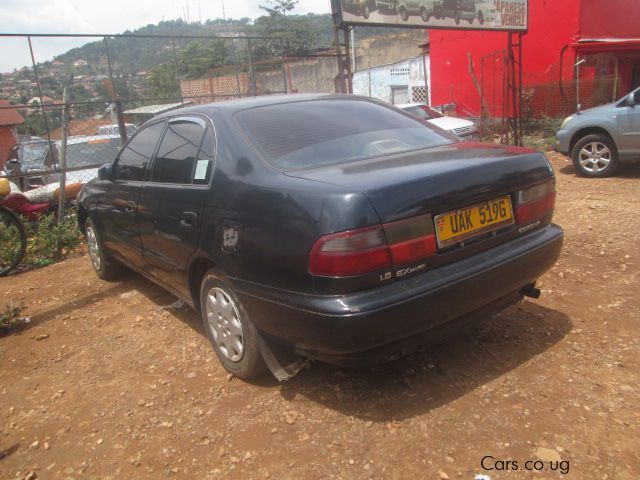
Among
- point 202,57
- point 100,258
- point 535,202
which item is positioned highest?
point 202,57

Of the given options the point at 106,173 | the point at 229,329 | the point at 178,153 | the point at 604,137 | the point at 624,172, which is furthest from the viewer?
the point at 624,172

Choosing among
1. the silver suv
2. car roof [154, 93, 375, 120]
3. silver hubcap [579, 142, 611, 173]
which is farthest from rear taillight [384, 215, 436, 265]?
silver hubcap [579, 142, 611, 173]

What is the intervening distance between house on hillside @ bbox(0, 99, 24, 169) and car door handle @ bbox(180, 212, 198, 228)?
23.5 feet

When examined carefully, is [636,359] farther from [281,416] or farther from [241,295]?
[241,295]

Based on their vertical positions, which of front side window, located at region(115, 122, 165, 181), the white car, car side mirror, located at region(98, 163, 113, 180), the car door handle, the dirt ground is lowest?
the dirt ground

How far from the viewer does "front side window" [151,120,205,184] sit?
3094mm

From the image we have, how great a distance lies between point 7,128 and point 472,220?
9545 mm

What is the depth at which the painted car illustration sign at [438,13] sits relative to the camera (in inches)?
317

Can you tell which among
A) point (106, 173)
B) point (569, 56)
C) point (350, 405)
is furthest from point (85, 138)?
point (569, 56)

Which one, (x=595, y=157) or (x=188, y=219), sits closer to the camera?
(x=188, y=219)

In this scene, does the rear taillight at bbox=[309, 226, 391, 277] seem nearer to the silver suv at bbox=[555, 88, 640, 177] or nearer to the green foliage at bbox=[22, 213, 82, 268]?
the green foliage at bbox=[22, 213, 82, 268]

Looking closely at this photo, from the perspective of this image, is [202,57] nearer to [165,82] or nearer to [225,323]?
[165,82]

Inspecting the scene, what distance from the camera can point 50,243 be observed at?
645cm

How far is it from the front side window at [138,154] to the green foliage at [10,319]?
1.42m
